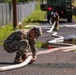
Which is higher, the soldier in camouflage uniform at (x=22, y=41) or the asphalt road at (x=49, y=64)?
the soldier in camouflage uniform at (x=22, y=41)

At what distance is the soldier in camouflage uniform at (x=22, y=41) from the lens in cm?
920

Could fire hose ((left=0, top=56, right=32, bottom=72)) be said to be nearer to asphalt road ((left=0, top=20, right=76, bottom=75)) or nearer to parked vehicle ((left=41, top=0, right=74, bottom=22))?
asphalt road ((left=0, top=20, right=76, bottom=75))

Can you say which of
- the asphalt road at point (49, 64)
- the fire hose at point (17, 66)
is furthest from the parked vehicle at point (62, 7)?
the fire hose at point (17, 66)

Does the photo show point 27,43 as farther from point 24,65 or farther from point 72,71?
point 72,71

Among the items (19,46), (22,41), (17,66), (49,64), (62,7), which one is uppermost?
(22,41)

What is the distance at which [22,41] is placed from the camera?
9234mm

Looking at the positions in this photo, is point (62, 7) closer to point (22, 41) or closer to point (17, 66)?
point (22, 41)

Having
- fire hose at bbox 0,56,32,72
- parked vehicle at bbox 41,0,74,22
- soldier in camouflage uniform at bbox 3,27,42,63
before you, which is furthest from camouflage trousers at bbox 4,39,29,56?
parked vehicle at bbox 41,0,74,22

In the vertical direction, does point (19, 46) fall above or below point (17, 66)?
above

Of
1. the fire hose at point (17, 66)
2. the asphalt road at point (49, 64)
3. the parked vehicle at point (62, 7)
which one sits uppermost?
the fire hose at point (17, 66)

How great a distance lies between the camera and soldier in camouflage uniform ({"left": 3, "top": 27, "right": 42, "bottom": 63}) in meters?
9.20

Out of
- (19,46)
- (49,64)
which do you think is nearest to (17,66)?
(19,46)

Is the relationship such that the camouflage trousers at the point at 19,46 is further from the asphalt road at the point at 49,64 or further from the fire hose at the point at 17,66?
the asphalt road at the point at 49,64

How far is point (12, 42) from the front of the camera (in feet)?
31.0
